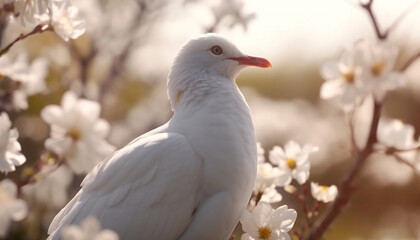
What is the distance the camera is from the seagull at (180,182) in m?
2.57

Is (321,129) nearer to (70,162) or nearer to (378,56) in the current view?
(70,162)

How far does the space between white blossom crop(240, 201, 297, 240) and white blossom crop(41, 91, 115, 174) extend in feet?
1.91

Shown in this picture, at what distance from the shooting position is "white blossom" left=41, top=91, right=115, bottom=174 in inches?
98.7

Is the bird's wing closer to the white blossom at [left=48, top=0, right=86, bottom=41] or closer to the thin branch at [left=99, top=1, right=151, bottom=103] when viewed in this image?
the white blossom at [left=48, top=0, right=86, bottom=41]

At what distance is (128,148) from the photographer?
2.81m

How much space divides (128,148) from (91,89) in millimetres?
4001

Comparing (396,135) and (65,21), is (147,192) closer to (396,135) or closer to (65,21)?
(65,21)

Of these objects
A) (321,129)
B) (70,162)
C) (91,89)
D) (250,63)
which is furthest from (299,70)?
(70,162)

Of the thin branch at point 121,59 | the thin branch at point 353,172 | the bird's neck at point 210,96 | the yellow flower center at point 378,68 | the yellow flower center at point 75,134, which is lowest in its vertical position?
the thin branch at point 121,59

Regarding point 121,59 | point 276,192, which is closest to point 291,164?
point 276,192

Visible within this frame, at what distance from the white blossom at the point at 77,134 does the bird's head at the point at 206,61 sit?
0.67 m

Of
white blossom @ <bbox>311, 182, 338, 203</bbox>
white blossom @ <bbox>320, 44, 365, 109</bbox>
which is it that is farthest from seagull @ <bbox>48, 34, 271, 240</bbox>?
white blossom @ <bbox>320, 44, 365, 109</bbox>

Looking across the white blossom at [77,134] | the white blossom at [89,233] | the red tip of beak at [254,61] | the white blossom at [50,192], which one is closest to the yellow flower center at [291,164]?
the red tip of beak at [254,61]

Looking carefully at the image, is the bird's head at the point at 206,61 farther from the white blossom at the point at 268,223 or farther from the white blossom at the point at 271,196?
the white blossom at the point at 268,223
